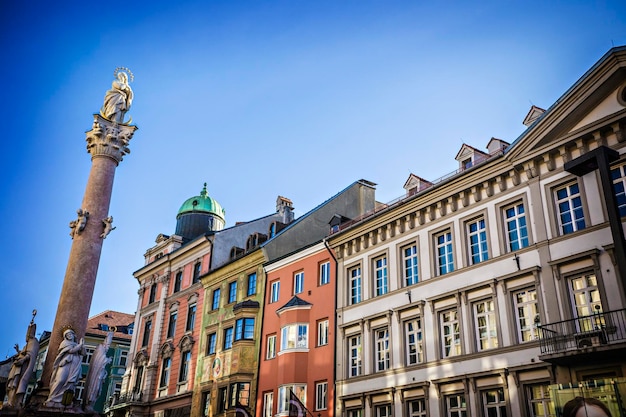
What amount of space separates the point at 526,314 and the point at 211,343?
78.0 ft

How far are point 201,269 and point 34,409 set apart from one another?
2490 cm

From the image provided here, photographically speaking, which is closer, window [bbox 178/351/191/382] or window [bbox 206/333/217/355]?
window [bbox 206/333/217/355]

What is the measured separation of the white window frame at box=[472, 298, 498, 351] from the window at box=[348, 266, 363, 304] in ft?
24.2

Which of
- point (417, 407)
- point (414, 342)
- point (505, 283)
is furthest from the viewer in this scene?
point (414, 342)

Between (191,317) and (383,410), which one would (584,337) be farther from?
(191,317)

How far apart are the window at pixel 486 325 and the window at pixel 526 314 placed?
103 centimetres

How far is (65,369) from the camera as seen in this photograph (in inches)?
835

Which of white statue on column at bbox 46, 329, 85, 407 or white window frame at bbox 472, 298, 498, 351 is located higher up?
white window frame at bbox 472, 298, 498, 351

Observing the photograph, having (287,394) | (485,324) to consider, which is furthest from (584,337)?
(287,394)

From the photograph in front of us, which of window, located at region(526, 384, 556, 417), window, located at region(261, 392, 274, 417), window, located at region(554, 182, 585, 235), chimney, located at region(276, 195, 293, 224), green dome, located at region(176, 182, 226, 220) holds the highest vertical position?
green dome, located at region(176, 182, 226, 220)

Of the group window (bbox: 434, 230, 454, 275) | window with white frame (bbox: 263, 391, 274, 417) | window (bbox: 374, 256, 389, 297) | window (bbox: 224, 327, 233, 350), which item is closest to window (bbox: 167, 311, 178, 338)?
window (bbox: 224, 327, 233, 350)

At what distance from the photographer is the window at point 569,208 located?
21.8 metres

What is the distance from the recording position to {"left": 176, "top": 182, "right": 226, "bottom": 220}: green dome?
5525 cm

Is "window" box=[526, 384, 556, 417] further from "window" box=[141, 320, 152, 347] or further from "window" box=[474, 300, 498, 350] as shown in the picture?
"window" box=[141, 320, 152, 347]
